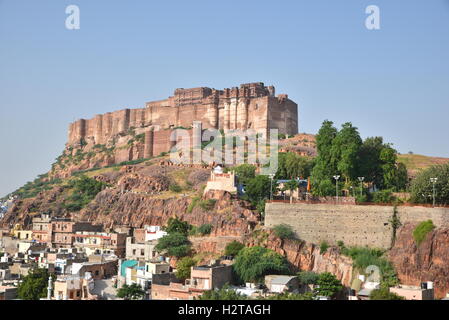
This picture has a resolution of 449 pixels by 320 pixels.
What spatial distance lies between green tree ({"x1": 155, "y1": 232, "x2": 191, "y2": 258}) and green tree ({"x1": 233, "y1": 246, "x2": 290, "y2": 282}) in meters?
4.05

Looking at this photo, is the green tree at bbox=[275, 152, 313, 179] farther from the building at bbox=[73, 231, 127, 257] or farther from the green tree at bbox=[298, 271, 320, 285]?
the green tree at bbox=[298, 271, 320, 285]

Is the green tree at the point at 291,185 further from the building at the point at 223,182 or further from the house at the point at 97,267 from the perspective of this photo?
the house at the point at 97,267

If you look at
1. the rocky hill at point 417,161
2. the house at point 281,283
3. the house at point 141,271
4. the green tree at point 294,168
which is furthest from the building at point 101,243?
the rocky hill at point 417,161

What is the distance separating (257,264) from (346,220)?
588 cm

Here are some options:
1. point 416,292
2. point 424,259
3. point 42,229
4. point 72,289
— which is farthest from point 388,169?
point 42,229

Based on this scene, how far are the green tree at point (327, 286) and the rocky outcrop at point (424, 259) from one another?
3.25 meters

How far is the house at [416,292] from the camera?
27750 mm

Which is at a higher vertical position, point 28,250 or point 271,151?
point 271,151

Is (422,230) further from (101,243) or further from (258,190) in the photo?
(101,243)

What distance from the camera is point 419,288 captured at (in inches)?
1143

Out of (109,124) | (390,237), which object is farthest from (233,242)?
(109,124)
